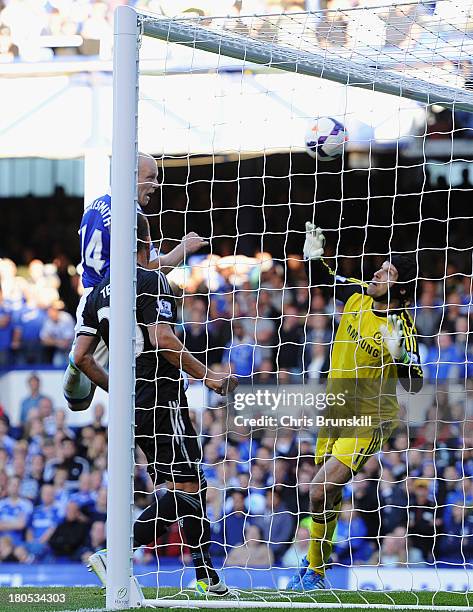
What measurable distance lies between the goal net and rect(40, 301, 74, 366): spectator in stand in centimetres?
145

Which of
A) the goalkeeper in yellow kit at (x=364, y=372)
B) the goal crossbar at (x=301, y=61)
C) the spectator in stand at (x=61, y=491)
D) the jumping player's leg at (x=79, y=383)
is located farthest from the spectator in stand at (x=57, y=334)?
the goal crossbar at (x=301, y=61)

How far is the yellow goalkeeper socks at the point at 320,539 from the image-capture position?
19.8 ft

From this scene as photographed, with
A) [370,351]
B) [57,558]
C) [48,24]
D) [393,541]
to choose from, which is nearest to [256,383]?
[393,541]

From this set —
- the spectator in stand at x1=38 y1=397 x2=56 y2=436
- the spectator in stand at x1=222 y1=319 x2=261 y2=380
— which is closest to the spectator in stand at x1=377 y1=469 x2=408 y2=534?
the spectator in stand at x1=222 y1=319 x2=261 y2=380

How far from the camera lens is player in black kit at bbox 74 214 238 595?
17.8 feet

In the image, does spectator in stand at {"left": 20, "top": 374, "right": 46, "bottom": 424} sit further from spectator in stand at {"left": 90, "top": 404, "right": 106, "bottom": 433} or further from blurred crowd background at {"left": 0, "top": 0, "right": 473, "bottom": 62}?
blurred crowd background at {"left": 0, "top": 0, "right": 473, "bottom": 62}

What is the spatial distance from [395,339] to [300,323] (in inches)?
147

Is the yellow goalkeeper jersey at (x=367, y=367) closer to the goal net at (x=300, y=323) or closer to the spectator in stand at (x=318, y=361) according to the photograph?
the goal net at (x=300, y=323)

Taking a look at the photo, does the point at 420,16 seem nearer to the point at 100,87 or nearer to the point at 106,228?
the point at 106,228

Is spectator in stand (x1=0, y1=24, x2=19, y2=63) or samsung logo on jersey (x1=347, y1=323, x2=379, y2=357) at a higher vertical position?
spectator in stand (x1=0, y1=24, x2=19, y2=63)

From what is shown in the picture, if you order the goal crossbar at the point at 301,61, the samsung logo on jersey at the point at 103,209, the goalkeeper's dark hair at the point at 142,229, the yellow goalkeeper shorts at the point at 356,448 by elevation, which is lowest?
the yellow goalkeeper shorts at the point at 356,448

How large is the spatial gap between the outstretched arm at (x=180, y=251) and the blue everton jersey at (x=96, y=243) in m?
0.46

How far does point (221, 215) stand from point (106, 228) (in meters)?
5.78

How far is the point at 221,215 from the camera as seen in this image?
488 inches
